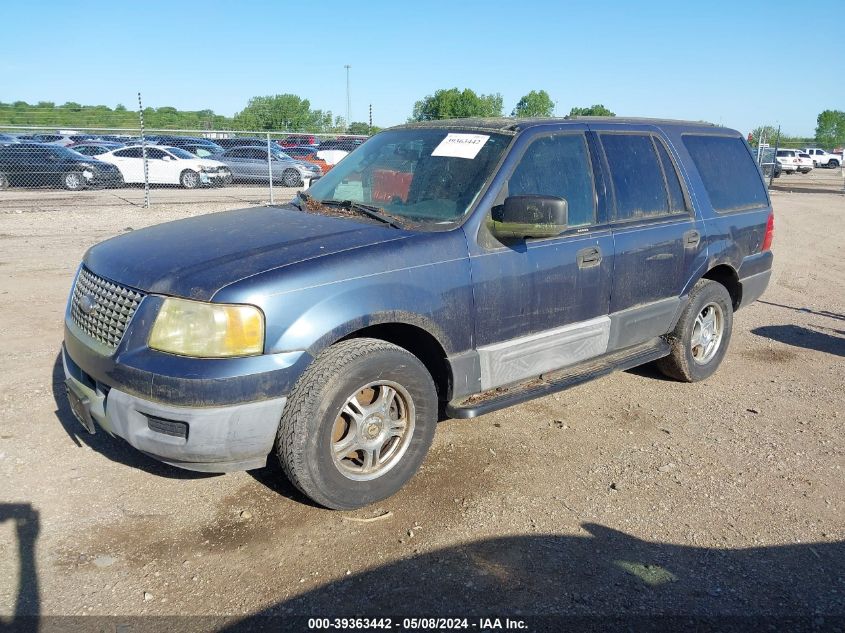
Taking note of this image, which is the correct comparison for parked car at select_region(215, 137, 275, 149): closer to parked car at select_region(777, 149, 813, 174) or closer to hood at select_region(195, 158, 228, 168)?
hood at select_region(195, 158, 228, 168)

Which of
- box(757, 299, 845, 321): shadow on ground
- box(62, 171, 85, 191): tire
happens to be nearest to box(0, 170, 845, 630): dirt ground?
box(757, 299, 845, 321): shadow on ground

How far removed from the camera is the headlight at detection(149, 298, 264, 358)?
2.93m

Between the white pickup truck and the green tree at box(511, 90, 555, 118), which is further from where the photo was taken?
the green tree at box(511, 90, 555, 118)

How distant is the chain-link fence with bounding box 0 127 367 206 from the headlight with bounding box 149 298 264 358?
15.4m

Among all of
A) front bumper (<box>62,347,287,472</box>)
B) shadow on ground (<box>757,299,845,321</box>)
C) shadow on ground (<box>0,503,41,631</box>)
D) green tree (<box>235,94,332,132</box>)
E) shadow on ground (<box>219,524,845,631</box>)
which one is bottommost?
shadow on ground (<box>219,524,845,631</box>)

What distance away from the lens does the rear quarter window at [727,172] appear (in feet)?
17.0

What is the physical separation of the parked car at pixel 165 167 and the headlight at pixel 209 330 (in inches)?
752

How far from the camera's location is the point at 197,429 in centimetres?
293

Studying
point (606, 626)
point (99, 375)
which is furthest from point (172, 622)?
point (606, 626)

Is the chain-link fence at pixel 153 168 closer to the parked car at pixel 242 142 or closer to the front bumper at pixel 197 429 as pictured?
the parked car at pixel 242 142

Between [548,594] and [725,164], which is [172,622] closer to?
[548,594]

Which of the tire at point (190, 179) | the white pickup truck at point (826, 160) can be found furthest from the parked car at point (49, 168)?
the white pickup truck at point (826, 160)

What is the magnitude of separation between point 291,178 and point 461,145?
60.6 feet

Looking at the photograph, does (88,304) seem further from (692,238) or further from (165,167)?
(165,167)
